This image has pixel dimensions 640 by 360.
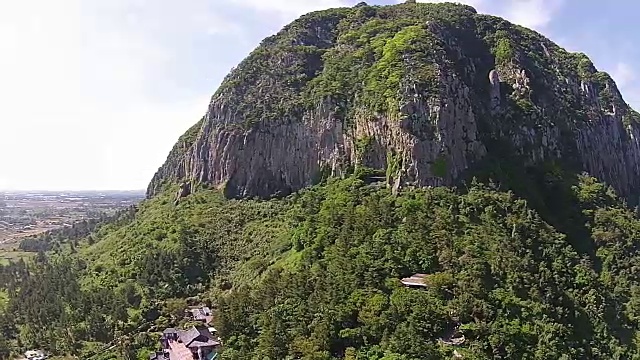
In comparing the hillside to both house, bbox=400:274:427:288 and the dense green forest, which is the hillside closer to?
the dense green forest

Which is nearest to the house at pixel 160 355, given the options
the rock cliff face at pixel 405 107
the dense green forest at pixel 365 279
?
the dense green forest at pixel 365 279


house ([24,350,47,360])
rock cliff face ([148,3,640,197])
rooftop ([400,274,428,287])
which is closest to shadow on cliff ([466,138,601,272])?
rock cliff face ([148,3,640,197])

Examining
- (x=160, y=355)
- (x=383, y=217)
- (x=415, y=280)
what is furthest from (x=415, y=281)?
(x=160, y=355)

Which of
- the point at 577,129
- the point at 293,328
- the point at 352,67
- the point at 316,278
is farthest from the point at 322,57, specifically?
the point at 293,328

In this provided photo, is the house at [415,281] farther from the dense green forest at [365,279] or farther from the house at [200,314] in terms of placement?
the house at [200,314]

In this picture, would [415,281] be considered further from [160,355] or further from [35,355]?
[35,355]
